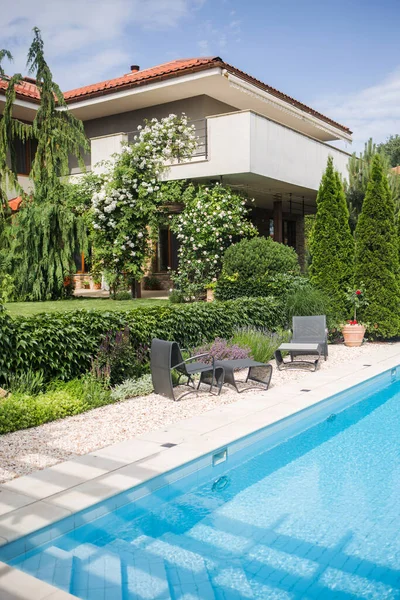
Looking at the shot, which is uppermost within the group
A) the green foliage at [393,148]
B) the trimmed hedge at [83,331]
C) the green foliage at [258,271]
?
the green foliage at [393,148]

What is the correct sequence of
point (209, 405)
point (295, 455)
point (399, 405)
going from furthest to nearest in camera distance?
point (399, 405) < point (209, 405) < point (295, 455)

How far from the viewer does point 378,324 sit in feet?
51.6

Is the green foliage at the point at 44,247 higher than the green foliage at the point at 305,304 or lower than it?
higher

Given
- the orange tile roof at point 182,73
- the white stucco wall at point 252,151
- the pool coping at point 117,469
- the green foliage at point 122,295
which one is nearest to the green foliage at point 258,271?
the white stucco wall at point 252,151

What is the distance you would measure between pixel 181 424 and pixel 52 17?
13869 mm

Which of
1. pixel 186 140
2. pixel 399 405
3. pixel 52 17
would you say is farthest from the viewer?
pixel 186 140

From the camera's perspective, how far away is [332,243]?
15.7 m

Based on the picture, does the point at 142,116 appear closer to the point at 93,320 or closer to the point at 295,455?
the point at 93,320

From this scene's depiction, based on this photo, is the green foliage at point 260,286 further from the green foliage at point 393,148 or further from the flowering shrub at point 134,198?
the green foliage at point 393,148

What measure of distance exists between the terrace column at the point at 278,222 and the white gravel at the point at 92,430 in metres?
12.1

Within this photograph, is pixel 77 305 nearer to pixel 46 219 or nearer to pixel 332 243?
pixel 46 219

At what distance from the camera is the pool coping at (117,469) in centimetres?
433

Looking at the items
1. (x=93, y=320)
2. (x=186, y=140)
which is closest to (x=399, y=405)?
(x=93, y=320)

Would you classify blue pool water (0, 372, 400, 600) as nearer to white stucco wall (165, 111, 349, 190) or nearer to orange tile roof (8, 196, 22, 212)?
white stucco wall (165, 111, 349, 190)
